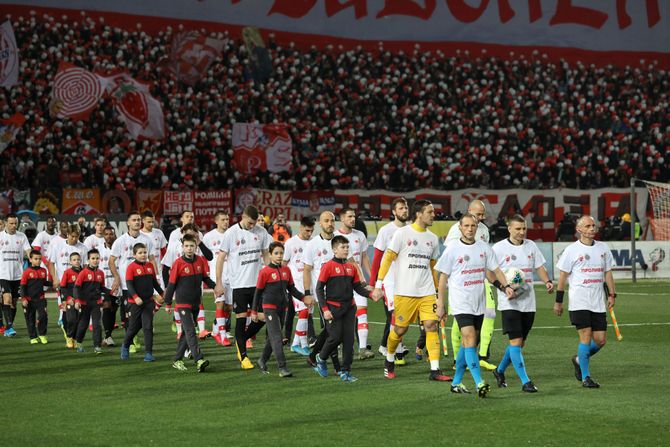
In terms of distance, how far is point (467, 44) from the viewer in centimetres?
5606

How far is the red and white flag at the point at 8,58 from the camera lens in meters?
36.6

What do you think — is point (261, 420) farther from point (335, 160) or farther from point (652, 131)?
point (652, 131)

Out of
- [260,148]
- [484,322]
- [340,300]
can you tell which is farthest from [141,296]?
[260,148]

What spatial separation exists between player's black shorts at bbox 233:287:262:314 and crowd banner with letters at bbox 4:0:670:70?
37.1 metres

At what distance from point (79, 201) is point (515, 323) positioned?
24.7m

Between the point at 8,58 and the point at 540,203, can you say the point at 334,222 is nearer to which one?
the point at 8,58

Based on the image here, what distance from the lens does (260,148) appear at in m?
40.9

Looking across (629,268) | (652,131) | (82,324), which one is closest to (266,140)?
(629,268)

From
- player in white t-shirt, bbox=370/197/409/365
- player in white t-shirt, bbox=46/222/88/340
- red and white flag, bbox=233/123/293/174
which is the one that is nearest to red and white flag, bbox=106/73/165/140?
red and white flag, bbox=233/123/293/174

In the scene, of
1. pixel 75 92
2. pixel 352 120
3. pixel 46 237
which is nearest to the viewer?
pixel 46 237

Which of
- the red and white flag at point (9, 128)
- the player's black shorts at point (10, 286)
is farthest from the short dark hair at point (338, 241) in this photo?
the red and white flag at point (9, 128)

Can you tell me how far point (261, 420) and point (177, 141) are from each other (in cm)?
3122

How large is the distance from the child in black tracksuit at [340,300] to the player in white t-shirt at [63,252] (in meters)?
6.71

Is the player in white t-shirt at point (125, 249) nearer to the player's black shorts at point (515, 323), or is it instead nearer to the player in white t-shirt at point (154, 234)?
the player in white t-shirt at point (154, 234)
